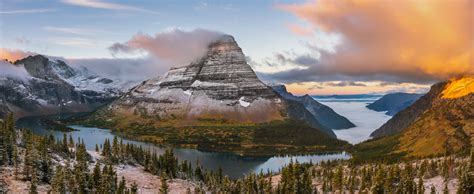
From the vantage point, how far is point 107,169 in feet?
615

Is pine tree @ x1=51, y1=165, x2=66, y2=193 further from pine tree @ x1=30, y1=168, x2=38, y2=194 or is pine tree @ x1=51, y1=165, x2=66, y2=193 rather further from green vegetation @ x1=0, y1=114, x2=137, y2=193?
pine tree @ x1=30, y1=168, x2=38, y2=194

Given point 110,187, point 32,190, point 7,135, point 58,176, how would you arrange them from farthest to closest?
point 7,135 < point 110,187 < point 58,176 < point 32,190

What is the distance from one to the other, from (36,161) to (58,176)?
16059mm

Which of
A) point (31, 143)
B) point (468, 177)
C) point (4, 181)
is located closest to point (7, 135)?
point (31, 143)

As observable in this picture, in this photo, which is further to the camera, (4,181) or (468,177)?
(468,177)

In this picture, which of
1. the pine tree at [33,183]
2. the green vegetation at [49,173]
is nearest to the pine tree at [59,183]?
the green vegetation at [49,173]

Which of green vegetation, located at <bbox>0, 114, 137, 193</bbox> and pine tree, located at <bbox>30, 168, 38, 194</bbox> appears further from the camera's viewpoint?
green vegetation, located at <bbox>0, 114, 137, 193</bbox>

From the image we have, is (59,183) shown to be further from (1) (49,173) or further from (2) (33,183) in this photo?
(1) (49,173)

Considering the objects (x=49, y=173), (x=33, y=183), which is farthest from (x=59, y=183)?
(x=49, y=173)

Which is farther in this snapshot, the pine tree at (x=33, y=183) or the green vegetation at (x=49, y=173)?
the green vegetation at (x=49, y=173)

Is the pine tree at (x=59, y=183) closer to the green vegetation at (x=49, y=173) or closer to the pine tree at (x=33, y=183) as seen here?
the green vegetation at (x=49, y=173)

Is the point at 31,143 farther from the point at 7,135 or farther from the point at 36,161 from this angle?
the point at 36,161

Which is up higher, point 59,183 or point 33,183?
point 33,183

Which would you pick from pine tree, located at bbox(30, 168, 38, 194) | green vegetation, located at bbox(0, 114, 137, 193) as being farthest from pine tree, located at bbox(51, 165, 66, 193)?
pine tree, located at bbox(30, 168, 38, 194)
